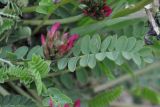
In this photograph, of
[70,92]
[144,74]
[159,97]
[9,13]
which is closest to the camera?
[9,13]

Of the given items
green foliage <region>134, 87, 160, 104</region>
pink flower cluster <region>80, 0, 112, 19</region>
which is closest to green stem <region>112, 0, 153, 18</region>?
pink flower cluster <region>80, 0, 112, 19</region>

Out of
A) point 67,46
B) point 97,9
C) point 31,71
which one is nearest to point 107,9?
point 97,9

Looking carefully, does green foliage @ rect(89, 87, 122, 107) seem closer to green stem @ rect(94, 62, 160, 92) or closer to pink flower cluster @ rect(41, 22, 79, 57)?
pink flower cluster @ rect(41, 22, 79, 57)

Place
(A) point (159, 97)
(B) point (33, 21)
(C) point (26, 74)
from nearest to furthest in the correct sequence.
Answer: (C) point (26, 74), (B) point (33, 21), (A) point (159, 97)

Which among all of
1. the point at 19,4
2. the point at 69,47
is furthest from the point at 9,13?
the point at 69,47

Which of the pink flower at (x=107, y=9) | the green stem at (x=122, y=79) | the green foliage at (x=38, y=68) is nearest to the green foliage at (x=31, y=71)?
the green foliage at (x=38, y=68)

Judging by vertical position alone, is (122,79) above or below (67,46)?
below

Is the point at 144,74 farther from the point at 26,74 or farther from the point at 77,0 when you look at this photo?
the point at 26,74

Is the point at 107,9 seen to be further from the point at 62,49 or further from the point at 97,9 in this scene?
the point at 62,49
